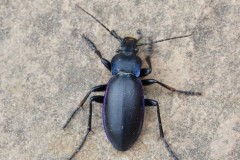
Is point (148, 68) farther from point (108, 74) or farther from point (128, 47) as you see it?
point (108, 74)

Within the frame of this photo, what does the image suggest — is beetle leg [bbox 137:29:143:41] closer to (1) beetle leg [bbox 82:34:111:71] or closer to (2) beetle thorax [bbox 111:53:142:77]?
(2) beetle thorax [bbox 111:53:142:77]

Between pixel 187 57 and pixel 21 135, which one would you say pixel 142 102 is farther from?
pixel 21 135

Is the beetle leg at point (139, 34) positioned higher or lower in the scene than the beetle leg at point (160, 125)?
higher

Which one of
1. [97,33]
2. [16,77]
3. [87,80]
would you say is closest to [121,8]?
[97,33]

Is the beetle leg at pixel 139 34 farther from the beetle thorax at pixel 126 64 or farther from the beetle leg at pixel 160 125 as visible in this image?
the beetle leg at pixel 160 125

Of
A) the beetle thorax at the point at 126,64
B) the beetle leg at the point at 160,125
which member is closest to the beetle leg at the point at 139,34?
the beetle thorax at the point at 126,64

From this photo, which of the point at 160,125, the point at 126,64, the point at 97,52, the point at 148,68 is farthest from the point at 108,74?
A: the point at 160,125

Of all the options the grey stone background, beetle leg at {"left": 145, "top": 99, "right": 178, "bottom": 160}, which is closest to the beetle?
beetle leg at {"left": 145, "top": 99, "right": 178, "bottom": 160}
